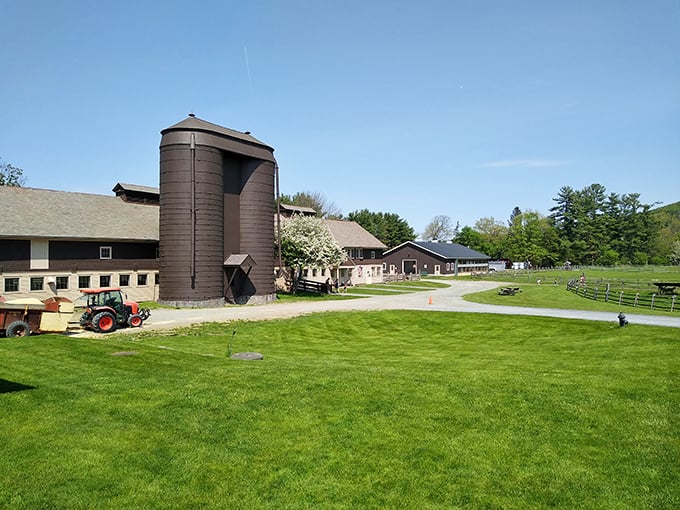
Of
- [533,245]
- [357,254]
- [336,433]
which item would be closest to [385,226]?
[533,245]

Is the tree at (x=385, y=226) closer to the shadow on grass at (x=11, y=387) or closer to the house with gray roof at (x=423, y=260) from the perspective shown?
the house with gray roof at (x=423, y=260)

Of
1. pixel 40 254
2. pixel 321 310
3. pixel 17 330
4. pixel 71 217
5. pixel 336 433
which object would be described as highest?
pixel 71 217

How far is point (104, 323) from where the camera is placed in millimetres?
22500

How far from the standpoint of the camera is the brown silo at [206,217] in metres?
36.0

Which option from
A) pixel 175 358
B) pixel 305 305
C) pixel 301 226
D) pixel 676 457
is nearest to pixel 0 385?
pixel 175 358

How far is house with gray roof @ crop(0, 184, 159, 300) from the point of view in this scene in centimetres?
3269

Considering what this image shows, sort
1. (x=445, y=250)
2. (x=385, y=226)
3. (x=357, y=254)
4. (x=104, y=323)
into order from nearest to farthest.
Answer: (x=104, y=323) → (x=357, y=254) → (x=445, y=250) → (x=385, y=226)

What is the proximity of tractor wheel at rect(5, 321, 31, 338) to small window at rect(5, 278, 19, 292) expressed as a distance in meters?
15.1

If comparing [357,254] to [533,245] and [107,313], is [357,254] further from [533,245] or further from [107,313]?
[533,245]

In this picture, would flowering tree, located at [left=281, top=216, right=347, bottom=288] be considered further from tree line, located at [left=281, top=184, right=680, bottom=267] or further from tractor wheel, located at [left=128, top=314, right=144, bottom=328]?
tree line, located at [left=281, top=184, right=680, bottom=267]

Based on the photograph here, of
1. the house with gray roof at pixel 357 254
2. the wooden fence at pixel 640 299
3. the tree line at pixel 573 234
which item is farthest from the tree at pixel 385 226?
the wooden fence at pixel 640 299

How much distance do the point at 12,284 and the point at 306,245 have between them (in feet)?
83.4

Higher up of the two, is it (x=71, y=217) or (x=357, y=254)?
(x=71, y=217)

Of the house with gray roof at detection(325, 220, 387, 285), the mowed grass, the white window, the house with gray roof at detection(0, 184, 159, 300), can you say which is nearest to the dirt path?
the house with gray roof at detection(0, 184, 159, 300)
